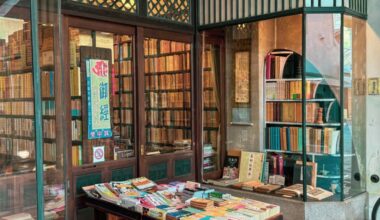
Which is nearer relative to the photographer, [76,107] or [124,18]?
[76,107]

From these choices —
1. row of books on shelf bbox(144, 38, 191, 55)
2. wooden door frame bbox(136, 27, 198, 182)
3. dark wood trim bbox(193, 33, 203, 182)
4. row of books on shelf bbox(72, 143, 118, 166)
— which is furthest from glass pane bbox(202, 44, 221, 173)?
row of books on shelf bbox(72, 143, 118, 166)

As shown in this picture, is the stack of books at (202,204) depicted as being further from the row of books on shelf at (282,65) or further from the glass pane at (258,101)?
the row of books on shelf at (282,65)

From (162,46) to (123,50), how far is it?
0.63m

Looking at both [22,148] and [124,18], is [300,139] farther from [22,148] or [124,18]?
[22,148]

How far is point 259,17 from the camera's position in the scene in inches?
182

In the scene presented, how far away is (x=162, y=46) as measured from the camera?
4832mm

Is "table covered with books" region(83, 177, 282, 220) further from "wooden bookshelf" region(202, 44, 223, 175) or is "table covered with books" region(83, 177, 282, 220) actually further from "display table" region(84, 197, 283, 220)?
"wooden bookshelf" region(202, 44, 223, 175)

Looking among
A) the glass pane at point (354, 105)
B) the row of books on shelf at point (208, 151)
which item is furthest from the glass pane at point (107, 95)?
the glass pane at point (354, 105)

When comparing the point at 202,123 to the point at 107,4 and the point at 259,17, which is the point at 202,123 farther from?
the point at 107,4

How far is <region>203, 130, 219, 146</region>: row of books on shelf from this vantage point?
5.45 m

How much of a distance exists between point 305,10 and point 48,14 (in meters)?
2.80

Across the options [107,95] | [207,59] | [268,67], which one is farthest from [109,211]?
[268,67]

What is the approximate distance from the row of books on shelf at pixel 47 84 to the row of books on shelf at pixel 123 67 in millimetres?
1223

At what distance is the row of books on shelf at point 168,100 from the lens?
15.6 feet
